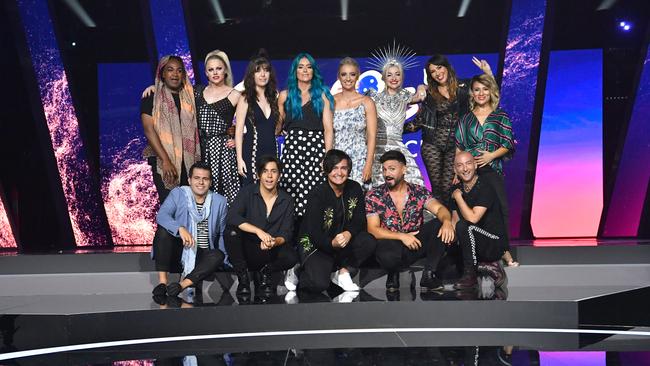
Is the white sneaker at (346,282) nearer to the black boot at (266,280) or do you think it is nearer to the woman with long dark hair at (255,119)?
the black boot at (266,280)

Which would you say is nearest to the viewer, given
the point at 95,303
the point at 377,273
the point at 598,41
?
the point at 95,303

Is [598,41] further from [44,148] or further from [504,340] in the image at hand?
[44,148]

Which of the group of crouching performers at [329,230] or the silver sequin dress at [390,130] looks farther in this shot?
the silver sequin dress at [390,130]

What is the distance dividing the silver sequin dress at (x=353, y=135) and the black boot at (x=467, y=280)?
919 millimetres

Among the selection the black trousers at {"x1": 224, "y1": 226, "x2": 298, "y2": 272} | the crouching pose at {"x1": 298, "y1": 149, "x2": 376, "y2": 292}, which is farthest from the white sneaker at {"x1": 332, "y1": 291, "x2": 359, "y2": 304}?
the black trousers at {"x1": 224, "y1": 226, "x2": 298, "y2": 272}

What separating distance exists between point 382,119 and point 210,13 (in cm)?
284

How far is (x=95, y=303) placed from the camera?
419 centimetres

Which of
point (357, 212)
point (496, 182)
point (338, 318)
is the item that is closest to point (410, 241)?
point (357, 212)

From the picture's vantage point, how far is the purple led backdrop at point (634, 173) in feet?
22.7

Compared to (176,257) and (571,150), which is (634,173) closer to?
(571,150)

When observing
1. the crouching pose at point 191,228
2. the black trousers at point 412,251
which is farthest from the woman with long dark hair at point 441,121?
the crouching pose at point 191,228

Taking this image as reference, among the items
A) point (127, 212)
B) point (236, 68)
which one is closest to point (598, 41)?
point (236, 68)

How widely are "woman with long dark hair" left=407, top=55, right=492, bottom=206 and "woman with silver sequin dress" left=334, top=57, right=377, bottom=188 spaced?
432mm

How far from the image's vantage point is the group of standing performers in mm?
4367
